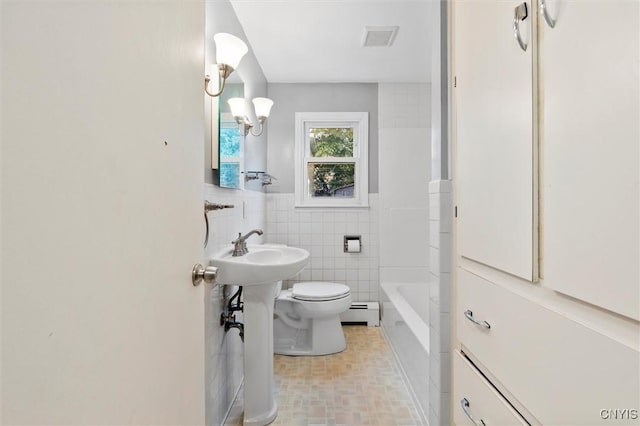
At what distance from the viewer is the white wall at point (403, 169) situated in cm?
317

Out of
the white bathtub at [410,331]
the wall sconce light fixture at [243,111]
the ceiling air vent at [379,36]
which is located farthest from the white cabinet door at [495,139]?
the wall sconce light fixture at [243,111]

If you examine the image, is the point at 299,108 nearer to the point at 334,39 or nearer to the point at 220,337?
the point at 334,39

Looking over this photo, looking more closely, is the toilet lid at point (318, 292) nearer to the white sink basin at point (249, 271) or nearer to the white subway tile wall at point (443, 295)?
the white sink basin at point (249, 271)

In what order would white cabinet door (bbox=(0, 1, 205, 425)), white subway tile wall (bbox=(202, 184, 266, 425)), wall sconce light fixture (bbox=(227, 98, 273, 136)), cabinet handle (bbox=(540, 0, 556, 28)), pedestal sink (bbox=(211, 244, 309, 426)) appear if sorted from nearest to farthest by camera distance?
white cabinet door (bbox=(0, 1, 205, 425))
cabinet handle (bbox=(540, 0, 556, 28))
white subway tile wall (bbox=(202, 184, 266, 425))
pedestal sink (bbox=(211, 244, 309, 426))
wall sconce light fixture (bbox=(227, 98, 273, 136))

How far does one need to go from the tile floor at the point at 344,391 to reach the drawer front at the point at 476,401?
2.19 feet

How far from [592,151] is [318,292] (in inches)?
83.4

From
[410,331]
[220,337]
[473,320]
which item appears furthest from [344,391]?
[473,320]

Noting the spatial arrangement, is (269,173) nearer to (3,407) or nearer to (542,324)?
(542,324)

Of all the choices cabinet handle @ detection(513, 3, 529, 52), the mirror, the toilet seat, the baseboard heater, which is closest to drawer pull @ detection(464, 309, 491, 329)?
cabinet handle @ detection(513, 3, 529, 52)

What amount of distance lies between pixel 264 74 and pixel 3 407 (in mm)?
3049

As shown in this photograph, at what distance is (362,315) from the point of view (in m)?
3.08

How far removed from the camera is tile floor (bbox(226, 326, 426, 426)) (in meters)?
1.72

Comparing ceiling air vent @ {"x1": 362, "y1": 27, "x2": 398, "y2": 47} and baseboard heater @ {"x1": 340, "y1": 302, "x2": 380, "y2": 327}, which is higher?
ceiling air vent @ {"x1": 362, "y1": 27, "x2": 398, "y2": 47}

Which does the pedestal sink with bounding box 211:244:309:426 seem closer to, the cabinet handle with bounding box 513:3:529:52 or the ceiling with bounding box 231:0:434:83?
the cabinet handle with bounding box 513:3:529:52
